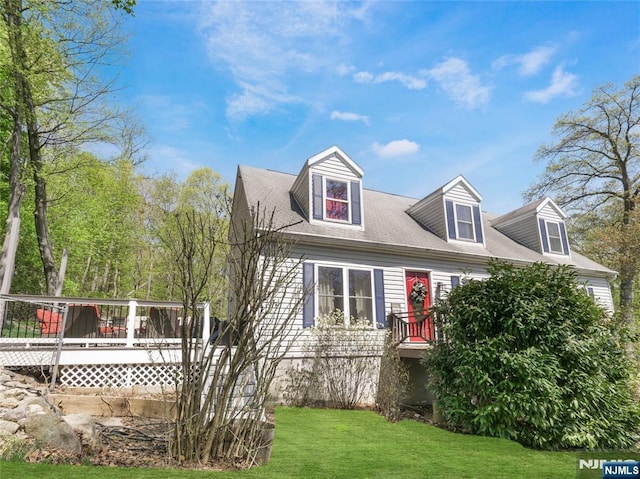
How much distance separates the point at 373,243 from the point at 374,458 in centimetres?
623

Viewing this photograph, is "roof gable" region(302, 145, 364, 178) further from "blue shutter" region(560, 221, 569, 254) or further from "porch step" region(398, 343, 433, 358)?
"blue shutter" region(560, 221, 569, 254)

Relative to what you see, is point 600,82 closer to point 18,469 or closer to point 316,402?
point 316,402

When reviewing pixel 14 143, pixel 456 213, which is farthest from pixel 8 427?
pixel 456 213

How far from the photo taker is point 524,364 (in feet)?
18.2

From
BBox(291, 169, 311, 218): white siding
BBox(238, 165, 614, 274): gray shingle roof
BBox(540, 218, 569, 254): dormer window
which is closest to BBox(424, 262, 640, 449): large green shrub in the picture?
BBox(238, 165, 614, 274): gray shingle roof

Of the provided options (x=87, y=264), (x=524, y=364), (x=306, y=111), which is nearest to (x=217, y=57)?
(x=306, y=111)

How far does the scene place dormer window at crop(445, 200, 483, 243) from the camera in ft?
40.3

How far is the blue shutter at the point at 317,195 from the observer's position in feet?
33.6

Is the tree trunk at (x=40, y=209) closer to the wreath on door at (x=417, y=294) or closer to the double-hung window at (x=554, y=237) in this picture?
the wreath on door at (x=417, y=294)

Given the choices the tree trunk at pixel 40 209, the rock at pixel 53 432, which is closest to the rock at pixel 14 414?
the rock at pixel 53 432

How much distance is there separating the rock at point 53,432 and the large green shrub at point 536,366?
5.62m

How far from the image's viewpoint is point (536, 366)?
18.4 ft

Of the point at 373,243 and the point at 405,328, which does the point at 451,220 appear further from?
the point at 405,328

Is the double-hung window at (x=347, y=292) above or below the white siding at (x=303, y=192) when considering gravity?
below
